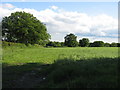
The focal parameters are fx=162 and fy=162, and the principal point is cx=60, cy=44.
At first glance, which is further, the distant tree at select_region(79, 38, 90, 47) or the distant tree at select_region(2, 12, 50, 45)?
the distant tree at select_region(79, 38, 90, 47)

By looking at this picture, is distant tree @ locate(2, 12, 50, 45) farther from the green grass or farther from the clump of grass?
the clump of grass

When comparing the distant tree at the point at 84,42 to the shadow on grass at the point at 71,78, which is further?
the distant tree at the point at 84,42

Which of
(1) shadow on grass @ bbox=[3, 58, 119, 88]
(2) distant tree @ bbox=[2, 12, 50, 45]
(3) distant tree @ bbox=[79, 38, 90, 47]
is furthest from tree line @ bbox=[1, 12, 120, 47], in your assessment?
(3) distant tree @ bbox=[79, 38, 90, 47]

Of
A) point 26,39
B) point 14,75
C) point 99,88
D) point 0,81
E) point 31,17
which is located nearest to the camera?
point 99,88

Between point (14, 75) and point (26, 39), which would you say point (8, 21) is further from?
point (14, 75)

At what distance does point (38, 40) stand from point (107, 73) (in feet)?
155

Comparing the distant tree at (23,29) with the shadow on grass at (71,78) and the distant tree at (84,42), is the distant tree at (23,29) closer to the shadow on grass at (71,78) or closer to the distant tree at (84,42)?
the shadow on grass at (71,78)

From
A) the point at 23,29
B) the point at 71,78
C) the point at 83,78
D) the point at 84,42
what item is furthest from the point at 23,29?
the point at 84,42

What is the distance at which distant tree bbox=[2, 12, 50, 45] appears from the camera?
2004 inches

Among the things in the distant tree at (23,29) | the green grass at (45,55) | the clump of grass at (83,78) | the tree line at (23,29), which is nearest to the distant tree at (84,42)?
the tree line at (23,29)

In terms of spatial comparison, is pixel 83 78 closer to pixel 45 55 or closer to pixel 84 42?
pixel 45 55

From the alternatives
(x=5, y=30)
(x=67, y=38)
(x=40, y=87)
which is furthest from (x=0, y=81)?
(x=67, y=38)

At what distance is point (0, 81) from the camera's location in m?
7.68

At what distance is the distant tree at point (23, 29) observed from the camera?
167ft
